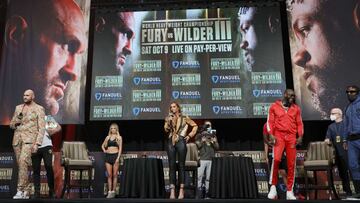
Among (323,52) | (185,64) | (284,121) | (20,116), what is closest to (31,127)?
(20,116)

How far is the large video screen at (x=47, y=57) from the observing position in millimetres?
7852

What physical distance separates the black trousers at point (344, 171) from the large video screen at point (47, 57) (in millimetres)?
4707

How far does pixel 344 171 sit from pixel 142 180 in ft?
9.95

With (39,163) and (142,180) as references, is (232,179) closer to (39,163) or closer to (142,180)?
(142,180)

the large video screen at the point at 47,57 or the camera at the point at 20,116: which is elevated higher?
the large video screen at the point at 47,57

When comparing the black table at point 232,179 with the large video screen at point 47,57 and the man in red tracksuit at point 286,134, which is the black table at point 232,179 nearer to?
the man in red tracksuit at point 286,134

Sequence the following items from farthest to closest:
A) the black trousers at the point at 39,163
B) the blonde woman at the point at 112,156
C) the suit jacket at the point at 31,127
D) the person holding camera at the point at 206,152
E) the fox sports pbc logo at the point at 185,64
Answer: the fox sports pbc logo at the point at 185,64
the blonde woman at the point at 112,156
the person holding camera at the point at 206,152
the black trousers at the point at 39,163
the suit jacket at the point at 31,127

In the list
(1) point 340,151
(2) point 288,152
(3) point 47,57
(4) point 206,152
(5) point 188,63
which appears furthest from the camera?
(3) point 47,57

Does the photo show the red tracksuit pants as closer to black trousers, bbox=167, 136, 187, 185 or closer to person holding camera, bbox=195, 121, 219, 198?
black trousers, bbox=167, 136, 187, 185

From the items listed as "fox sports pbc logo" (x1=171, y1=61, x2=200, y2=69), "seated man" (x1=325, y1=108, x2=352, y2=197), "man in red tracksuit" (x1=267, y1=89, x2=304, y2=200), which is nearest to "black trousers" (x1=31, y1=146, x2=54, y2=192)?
"fox sports pbc logo" (x1=171, y1=61, x2=200, y2=69)

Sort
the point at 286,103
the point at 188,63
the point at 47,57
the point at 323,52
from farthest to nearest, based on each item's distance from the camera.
→ the point at 47,57 < the point at 188,63 < the point at 323,52 < the point at 286,103

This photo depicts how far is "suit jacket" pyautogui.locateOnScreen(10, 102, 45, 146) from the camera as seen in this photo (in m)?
5.56

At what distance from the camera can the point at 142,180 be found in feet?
18.3

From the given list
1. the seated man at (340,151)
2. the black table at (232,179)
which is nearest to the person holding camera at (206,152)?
the black table at (232,179)
